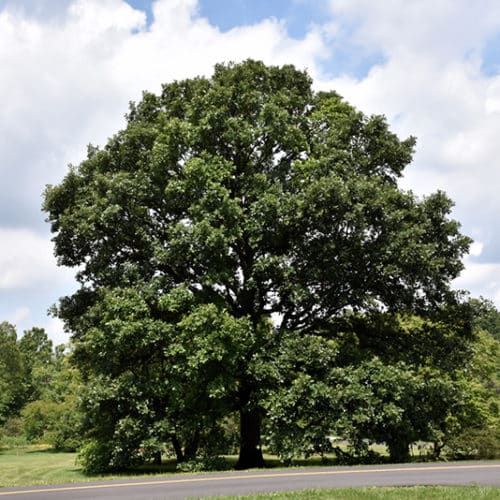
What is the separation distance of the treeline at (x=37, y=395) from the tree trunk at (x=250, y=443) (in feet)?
21.7

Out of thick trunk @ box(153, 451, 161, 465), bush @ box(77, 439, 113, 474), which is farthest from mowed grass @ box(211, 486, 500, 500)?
bush @ box(77, 439, 113, 474)

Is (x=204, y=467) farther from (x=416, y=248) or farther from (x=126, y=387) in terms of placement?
(x=416, y=248)

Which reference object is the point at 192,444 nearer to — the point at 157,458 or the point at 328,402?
the point at 157,458

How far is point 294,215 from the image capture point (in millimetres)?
18797

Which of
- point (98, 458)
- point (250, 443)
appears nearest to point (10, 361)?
point (98, 458)

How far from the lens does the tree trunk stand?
2116cm

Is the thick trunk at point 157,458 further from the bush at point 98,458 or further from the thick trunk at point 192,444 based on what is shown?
the bush at point 98,458

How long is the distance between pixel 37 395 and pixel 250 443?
6742 cm

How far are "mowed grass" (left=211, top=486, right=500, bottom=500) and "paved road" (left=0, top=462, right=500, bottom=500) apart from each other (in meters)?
0.87

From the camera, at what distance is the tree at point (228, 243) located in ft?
60.1

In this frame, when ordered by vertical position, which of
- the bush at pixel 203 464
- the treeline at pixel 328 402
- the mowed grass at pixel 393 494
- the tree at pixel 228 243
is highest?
the tree at pixel 228 243

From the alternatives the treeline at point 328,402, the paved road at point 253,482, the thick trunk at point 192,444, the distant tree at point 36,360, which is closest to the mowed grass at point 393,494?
the paved road at point 253,482

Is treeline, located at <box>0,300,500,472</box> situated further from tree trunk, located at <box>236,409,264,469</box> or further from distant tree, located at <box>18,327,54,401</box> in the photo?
distant tree, located at <box>18,327,54,401</box>

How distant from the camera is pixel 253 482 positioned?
1267 centimetres
